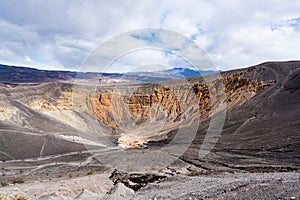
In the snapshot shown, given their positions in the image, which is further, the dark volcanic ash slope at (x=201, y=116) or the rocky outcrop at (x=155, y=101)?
the rocky outcrop at (x=155, y=101)

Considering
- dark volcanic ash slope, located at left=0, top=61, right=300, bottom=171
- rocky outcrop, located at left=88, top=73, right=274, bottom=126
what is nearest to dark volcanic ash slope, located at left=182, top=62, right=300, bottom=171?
dark volcanic ash slope, located at left=0, top=61, right=300, bottom=171

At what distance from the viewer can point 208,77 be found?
7450cm

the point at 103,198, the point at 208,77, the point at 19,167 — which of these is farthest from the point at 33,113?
the point at 103,198

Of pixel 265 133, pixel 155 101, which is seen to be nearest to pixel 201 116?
pixel 155 101

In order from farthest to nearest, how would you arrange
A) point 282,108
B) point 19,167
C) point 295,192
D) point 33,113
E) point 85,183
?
point 33,113, point 282,108, point 19,167, point 85,183, point 295,192

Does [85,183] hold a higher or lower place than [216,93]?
lower

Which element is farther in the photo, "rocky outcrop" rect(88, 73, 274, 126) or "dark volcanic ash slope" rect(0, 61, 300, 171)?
"rocky outcrop" rect(88, 73, 274, 126)

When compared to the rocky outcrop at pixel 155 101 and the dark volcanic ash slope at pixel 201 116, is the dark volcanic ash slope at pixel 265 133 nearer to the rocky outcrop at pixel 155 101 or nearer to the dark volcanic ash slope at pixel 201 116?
the dark volcanic ash slope at pixel 201 116

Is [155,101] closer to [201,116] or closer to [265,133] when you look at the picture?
[201,116]

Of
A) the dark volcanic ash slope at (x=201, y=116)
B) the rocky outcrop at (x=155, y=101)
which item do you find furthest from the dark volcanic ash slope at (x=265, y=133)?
the rocky outcrop at (x=155, y=101)

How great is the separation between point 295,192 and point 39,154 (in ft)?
120

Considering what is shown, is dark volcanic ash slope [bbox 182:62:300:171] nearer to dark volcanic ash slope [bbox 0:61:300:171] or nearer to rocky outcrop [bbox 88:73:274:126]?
dark volcanic ash slope [bbox 0:61:300:171]

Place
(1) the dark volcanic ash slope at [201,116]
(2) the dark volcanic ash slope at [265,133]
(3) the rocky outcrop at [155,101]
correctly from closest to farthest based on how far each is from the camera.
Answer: (2) the dark volcanic ash slope at [265,133]
(1) the dark volcanic ash slope at [201,116]
(3) the rocky outcrop at [155,101]

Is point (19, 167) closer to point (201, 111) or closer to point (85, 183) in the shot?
point (85, 183)
